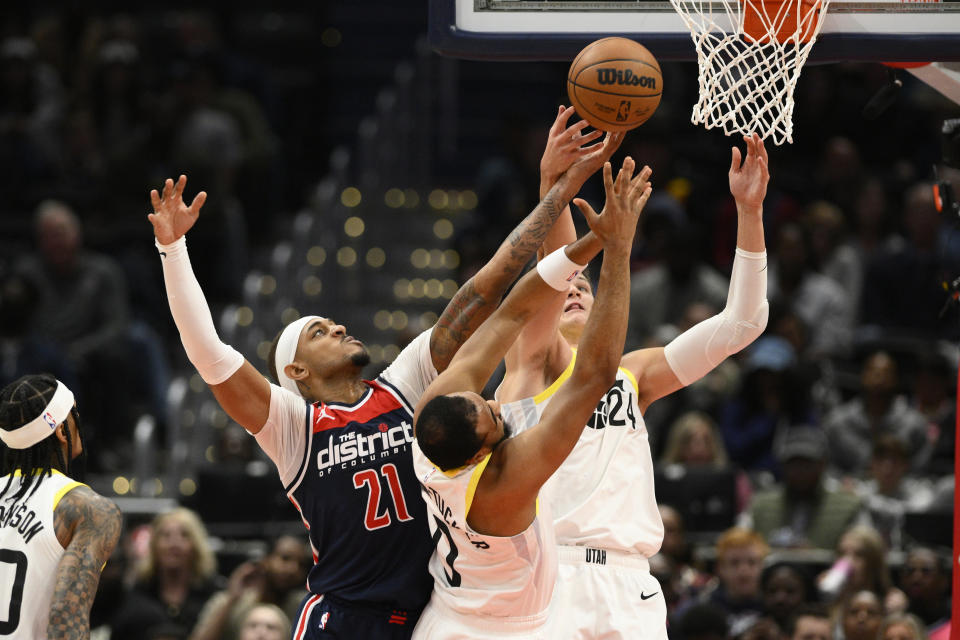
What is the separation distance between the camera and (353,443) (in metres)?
6.33

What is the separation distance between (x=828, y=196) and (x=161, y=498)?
6816 mm

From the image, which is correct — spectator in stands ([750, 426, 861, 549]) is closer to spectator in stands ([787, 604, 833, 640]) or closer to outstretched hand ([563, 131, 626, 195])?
spectator in stands ([787, 604, 833, 640])

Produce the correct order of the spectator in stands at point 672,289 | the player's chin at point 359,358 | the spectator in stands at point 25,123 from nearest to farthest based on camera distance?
the player's chin at point 359,358 < the spectator in stands at point 672,289 < the spectator in stands at point 25,123

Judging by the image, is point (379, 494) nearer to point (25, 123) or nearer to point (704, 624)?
point (704, 624)

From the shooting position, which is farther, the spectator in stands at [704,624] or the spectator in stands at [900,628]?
the spectator in stands at [704,624]

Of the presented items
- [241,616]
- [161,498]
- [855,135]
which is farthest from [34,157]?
[855,135]

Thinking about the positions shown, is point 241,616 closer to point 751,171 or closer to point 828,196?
point 751,171

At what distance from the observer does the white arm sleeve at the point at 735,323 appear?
6371 millimetres

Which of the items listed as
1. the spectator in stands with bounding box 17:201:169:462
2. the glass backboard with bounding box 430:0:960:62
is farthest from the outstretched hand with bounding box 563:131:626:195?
the spectator in stands with bounding box 17:201:169:462

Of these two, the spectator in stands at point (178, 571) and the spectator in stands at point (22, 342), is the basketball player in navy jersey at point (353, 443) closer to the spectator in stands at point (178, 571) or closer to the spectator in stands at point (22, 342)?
the spectator in stands at point (178, 571)

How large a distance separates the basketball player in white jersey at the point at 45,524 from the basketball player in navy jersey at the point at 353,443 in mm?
630

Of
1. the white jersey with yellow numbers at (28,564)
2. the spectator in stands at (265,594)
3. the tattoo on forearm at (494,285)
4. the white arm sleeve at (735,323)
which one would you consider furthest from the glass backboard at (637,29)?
the spectator in stands at (265,594)

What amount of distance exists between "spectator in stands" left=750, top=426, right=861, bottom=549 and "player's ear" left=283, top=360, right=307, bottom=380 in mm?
4853

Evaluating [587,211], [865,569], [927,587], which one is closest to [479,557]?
[587,211]
